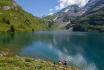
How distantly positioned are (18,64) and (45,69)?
5.84 m

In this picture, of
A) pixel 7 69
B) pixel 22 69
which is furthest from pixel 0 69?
pixel 22 69

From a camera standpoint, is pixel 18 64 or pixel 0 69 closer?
pixel 0 69

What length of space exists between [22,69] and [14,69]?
4.58 feet

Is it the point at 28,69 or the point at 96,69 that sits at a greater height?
the point at 28,69

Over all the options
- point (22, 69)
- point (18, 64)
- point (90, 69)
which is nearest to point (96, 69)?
point (90, 69)

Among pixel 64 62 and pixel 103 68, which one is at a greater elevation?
pixel 64 62

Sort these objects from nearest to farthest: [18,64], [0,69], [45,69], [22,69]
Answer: [0,69] < [22,69] < [45,69] < [18,64]

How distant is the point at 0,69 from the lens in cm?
3319

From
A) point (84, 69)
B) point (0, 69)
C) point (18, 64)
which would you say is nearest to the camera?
point (0, 69)

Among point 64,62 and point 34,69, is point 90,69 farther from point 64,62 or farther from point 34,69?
point 34,69

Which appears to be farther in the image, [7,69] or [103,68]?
[103,68]

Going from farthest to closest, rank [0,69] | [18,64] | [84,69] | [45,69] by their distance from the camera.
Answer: [84,69]
[18,64]
[45,69]
[0,69]

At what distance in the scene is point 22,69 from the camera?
35.9m

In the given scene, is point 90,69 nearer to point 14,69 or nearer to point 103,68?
point 103,68
